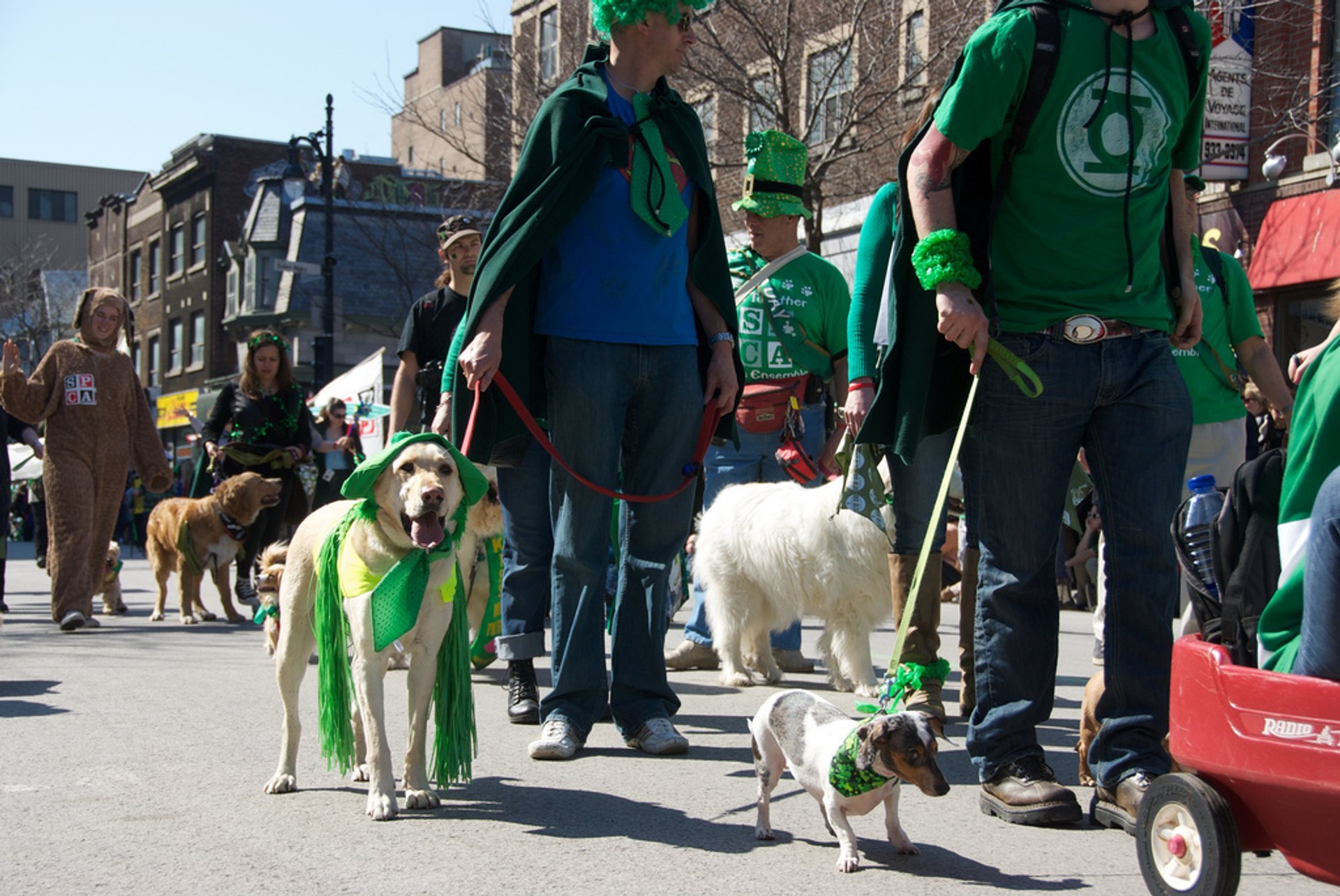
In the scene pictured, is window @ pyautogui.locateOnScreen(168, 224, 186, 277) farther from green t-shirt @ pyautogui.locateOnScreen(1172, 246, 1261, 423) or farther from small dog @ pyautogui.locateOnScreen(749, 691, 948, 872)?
small dog @ pyautogui.locateOnScreen(749, 691, 948, 872)

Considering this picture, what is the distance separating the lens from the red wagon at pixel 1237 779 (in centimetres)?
243

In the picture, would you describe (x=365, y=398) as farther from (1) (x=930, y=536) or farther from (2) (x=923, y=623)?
(1) (x=930, y=536)

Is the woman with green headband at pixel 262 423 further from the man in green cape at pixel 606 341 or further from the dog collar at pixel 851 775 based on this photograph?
the dog collar at pixel 851 775

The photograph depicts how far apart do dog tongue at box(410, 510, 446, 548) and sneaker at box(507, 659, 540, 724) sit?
1.60 m

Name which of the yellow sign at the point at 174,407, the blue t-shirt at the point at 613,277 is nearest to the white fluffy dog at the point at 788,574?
the blue t-shirt at the point at 613,277

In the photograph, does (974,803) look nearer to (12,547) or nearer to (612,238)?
(612,238)

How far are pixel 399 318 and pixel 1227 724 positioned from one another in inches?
1565

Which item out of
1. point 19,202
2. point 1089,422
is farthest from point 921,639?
point 19,202

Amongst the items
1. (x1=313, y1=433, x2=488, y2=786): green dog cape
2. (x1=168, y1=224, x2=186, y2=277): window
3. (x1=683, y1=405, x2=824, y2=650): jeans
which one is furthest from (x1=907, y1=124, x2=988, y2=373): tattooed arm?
(x1=168, y1=224, x2=186, y2=277): window

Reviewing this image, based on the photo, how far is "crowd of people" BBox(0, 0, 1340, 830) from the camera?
3613 millimetres

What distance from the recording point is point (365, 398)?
2212 centimetres

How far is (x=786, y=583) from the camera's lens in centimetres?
611

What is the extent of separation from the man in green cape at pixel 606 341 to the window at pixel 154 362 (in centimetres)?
5037

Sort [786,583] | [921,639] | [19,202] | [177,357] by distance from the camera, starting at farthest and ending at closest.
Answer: [19,202] → [177,357] → [786,583] → [921,639]
